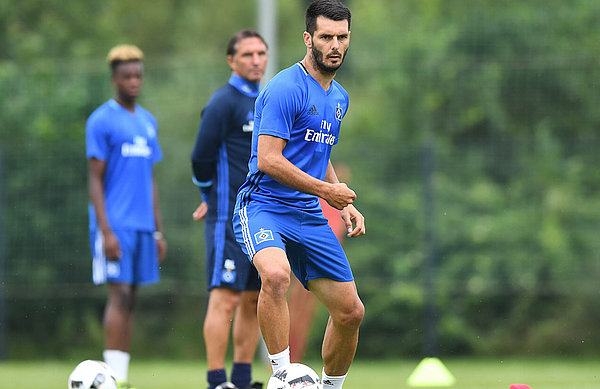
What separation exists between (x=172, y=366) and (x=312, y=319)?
78.7 inches

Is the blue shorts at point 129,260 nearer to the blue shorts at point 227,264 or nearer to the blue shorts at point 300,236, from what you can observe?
the blue shorts at point 227,264

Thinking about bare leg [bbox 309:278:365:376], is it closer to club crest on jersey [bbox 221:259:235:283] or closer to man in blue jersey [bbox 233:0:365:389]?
man in blue jersey [bbox 233:0:365:389]

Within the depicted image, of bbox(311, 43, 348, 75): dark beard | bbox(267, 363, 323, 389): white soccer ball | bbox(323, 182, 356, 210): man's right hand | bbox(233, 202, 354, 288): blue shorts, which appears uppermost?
bbox(311, 43, 348, 75): dark beard

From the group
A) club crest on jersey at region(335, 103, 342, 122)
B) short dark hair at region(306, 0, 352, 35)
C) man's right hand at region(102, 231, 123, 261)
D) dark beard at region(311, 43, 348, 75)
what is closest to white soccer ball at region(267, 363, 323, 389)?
club crest on jersey at region(335, 103, 342, 122)

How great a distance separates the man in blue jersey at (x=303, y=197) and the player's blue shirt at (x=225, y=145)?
1228 mm

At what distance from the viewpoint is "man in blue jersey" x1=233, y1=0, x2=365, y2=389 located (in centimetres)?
570

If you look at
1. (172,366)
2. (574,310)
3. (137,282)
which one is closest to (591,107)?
(574,310)

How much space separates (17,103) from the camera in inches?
596

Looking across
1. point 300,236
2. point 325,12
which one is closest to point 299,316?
point 300,236

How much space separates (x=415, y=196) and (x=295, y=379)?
27.5 ft

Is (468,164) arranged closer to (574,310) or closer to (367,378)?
(574,310)

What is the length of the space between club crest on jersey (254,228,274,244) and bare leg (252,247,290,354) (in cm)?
7

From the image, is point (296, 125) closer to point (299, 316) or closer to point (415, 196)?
point (299, 316)

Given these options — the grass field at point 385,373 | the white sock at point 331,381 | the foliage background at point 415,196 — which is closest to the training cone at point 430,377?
the grass field at point 385,373
